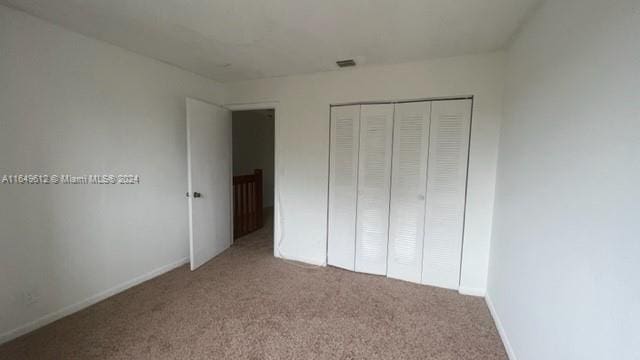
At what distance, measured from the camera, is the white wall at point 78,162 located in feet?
5.76

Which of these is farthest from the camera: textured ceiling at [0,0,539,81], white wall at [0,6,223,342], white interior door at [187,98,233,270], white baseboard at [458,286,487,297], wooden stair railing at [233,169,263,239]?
wooden stair railing at [233,169,263,239]

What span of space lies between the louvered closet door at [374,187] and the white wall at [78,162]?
7.15ft

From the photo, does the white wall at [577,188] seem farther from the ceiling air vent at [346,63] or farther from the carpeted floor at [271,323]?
the ceiling air vent at [346,63]

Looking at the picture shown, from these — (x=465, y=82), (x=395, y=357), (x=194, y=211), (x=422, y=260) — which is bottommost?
(x=395, y=357)

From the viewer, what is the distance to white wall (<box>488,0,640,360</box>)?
0.82 metres

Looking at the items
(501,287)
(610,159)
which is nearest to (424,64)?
(610,159)

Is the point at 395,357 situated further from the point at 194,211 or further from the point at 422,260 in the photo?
the point at 194,211

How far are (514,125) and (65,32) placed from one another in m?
3.57

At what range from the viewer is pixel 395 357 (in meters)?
1.70

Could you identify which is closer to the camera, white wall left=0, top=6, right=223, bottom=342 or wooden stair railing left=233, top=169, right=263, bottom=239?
white wall left=0, top=6, right=223, bottom=342

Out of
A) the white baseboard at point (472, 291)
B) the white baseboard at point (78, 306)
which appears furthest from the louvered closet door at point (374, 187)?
the white baseboard at point (78, 306)

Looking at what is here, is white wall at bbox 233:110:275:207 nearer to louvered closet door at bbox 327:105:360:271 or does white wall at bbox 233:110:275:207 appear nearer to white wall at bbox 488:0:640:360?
louvered closet door at bbox 327:105:360:271

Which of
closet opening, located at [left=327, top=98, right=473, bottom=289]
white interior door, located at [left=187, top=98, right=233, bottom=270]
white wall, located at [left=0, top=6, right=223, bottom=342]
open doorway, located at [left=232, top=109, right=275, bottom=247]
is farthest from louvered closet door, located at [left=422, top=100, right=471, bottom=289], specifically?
white wall, located at [left=0, top=6, right=223, bottom=342]

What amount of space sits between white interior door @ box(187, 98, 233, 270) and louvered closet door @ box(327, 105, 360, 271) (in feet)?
4.90
